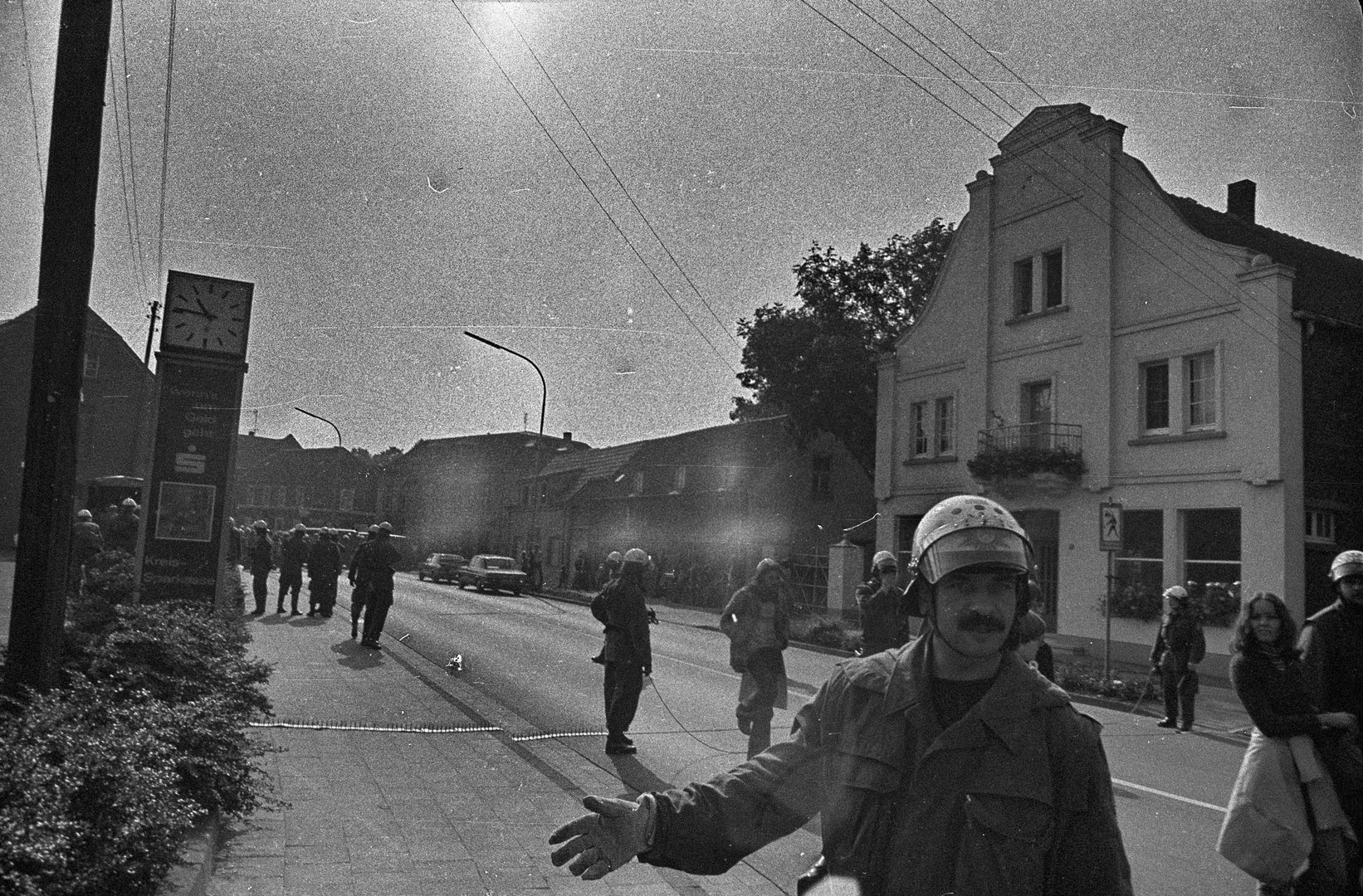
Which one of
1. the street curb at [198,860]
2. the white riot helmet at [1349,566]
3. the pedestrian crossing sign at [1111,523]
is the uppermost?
the pedestrian crossing sign at [1111,523]

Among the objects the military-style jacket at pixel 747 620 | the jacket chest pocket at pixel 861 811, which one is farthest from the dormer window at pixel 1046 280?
the jacket chest pocket at pixel 861 811

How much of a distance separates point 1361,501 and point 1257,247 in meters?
6.79

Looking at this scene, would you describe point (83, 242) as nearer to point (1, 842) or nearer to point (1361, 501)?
point (1, 842)

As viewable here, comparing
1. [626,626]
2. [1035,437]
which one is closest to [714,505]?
[1035,437]

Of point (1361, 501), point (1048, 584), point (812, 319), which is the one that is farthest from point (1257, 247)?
point (812, 319)

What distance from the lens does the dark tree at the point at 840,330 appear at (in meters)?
34.8

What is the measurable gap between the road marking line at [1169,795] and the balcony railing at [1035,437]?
1513 centimetres

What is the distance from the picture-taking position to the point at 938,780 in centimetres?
200

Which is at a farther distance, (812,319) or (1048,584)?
(812,319)

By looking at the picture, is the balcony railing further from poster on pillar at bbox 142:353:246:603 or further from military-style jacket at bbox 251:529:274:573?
poster on pillar at bbox 142:353:246:603

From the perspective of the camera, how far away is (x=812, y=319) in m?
35.6

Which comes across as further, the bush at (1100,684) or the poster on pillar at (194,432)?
the bush at (1100,684)

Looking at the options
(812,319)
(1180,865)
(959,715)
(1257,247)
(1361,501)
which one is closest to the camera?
(959,715)

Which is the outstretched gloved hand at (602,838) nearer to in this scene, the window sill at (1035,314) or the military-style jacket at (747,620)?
the military-style jacket at (747,620)
